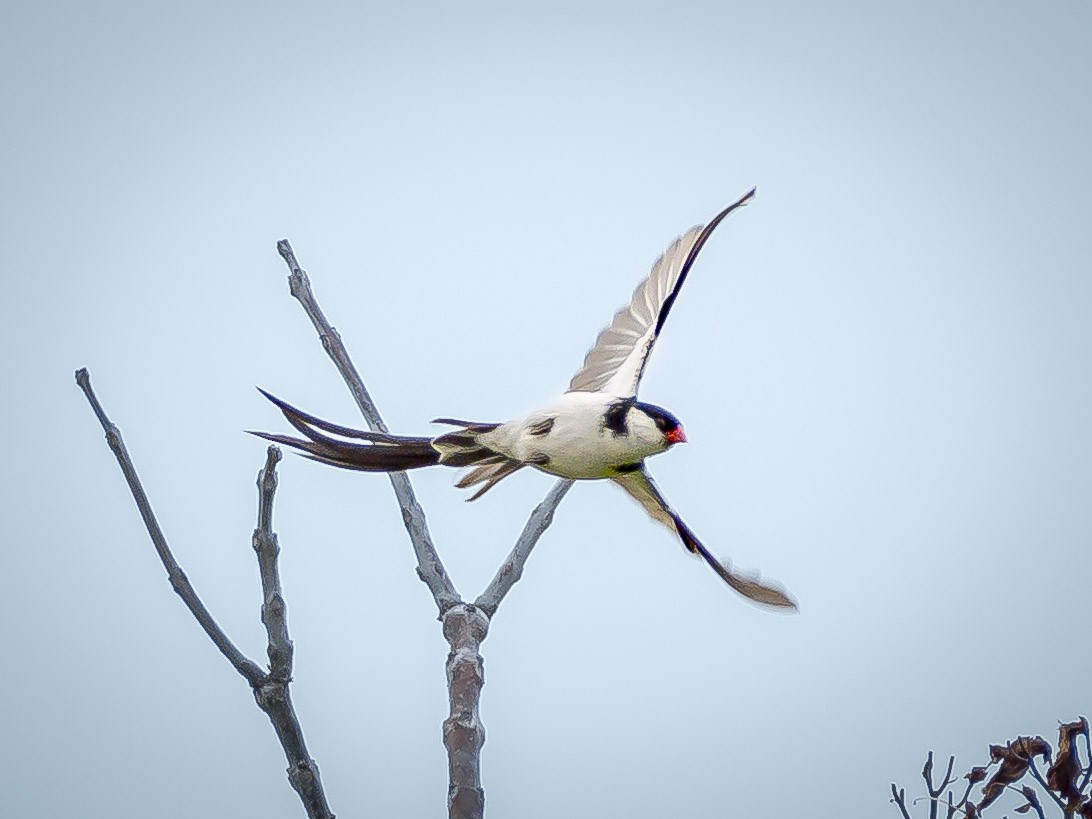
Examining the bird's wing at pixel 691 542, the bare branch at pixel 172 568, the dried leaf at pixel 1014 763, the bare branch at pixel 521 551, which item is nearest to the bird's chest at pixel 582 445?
the bird's wing at pixel 691 542

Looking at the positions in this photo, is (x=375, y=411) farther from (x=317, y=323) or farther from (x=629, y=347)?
(x=629, y=347)

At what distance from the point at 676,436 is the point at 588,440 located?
16 centimetres

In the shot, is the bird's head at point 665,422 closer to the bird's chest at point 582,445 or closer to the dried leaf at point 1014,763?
the bird's chest at point 582,445

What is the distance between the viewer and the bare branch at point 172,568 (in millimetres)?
2242

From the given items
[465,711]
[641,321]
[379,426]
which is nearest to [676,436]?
[641,321]

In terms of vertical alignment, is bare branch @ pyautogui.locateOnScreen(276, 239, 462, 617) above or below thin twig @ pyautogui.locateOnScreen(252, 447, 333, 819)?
above

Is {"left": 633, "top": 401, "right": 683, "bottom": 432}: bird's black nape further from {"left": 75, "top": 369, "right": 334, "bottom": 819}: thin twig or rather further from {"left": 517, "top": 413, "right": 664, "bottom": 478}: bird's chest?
{"left": 75, "top": 369, "right": 334, "bottom": 819}: thin twig

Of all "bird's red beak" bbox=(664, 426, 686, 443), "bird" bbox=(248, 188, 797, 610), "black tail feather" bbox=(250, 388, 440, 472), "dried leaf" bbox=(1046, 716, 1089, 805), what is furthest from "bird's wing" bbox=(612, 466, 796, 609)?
"dried leaf" bbox=(1046, 716, 1089, 805)

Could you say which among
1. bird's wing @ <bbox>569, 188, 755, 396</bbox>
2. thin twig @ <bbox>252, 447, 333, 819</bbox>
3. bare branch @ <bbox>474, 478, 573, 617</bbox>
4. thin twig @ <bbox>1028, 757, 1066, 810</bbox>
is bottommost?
thin twig @ <bbox>1028, 757, 1066, 810</bbox>

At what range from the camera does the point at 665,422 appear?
2350mm

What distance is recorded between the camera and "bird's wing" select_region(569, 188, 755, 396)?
2566mm

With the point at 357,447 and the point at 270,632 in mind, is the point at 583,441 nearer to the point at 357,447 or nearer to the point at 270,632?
the point at 357,447

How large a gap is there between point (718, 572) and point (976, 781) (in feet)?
2.65

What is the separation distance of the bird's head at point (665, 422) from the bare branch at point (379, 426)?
2.00 feet
